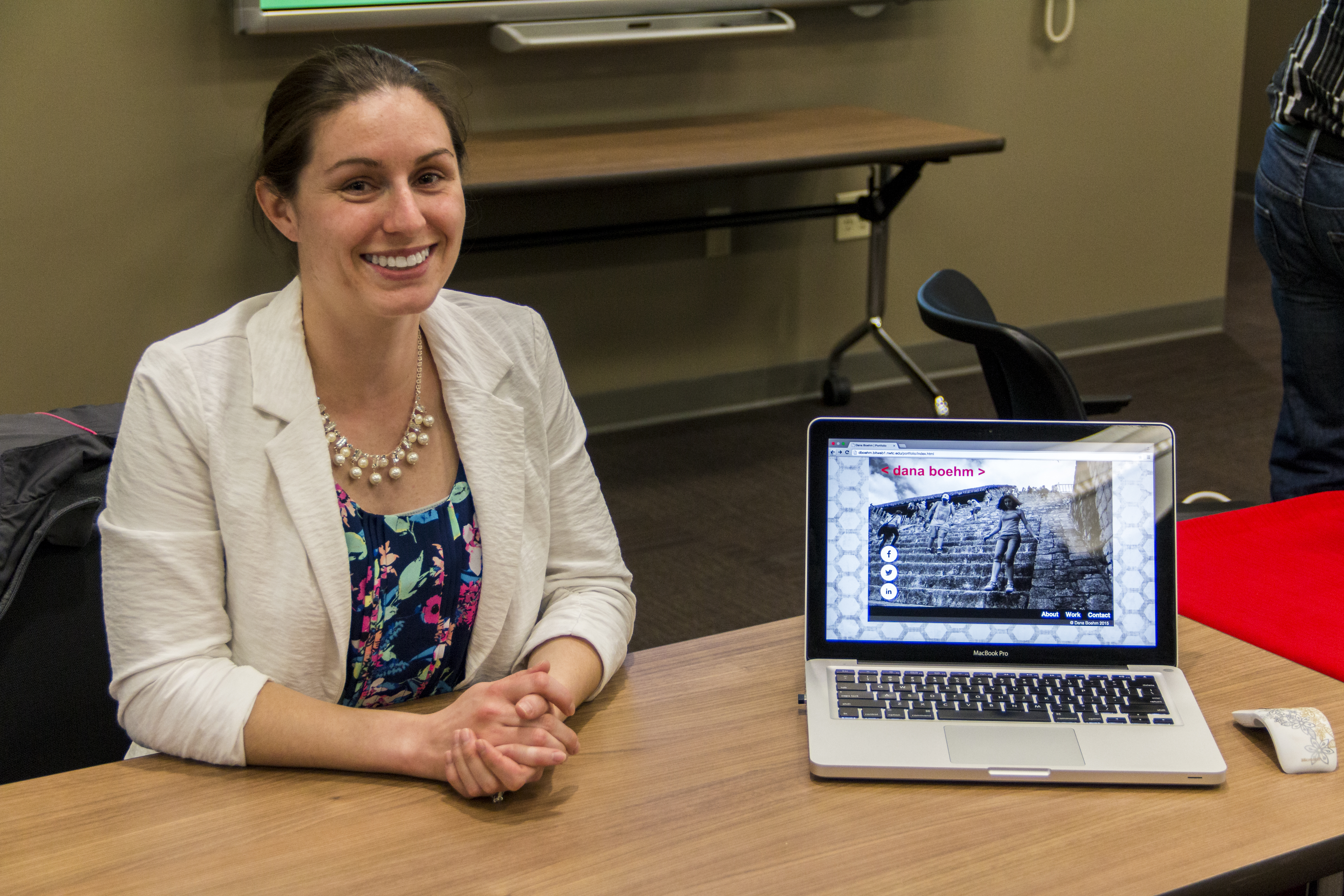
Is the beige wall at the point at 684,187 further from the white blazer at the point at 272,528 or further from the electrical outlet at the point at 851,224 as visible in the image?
the white blazer at the point at 272,528

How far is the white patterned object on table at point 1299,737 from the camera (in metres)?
1.03

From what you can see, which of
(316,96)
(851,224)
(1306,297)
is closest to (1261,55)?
(851,224)

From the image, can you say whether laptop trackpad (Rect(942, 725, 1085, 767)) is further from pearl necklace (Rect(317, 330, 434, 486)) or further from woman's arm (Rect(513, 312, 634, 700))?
pearl necklace (Rect(317, 330, 434, 486))

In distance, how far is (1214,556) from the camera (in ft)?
4.70

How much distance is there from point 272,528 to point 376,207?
1.05ft

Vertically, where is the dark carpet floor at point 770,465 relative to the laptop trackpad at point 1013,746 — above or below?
below

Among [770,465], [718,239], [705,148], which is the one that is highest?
[705,148]

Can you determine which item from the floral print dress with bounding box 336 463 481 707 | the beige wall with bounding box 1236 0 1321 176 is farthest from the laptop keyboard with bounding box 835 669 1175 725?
the beige wall with bounding box 1236 0 1321 176

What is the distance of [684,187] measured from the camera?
380 centimetres

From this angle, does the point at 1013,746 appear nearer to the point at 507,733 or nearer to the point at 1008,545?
the point at 1008,545

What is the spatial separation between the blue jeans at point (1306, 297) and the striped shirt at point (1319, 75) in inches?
1.9

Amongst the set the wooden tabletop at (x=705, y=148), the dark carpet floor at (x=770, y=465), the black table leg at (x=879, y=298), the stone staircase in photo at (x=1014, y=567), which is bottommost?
the dark carpet floor at (x=770, y=465)

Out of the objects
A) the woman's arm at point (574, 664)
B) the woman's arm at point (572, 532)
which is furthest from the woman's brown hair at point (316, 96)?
the woman's arm at point (574, 664)

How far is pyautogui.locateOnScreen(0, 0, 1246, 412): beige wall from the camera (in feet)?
10.2
